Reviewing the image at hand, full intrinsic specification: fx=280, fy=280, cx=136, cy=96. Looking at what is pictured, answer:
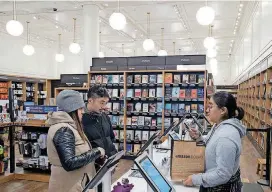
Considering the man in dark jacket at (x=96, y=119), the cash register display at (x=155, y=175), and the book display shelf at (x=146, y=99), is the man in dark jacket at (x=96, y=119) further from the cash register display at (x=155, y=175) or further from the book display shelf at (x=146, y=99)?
the book display shelf at (x=146, y=99)

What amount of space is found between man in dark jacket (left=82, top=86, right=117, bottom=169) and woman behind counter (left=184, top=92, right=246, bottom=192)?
1.22m

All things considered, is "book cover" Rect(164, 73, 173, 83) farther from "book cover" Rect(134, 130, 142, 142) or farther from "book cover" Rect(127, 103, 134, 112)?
"book cover" Rect(134, 130, 142, 142)

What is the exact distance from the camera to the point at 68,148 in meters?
1.95

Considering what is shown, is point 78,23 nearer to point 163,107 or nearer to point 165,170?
point 163,107

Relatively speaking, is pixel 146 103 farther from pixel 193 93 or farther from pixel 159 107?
pixel 193 93

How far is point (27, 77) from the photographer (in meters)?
14.0

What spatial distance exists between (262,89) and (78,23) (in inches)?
286

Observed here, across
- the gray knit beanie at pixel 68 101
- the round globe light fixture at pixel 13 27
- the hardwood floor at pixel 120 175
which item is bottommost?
the hardwood floor at pixel 120 175

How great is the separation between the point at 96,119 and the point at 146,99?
3889 millimetres

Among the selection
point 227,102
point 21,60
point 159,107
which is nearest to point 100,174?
point 227,102

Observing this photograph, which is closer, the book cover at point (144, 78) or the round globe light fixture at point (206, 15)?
the round globe light fixture at point (206, 15)

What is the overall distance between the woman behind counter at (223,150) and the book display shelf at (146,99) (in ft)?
14.3

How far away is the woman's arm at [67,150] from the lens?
1.94 metres

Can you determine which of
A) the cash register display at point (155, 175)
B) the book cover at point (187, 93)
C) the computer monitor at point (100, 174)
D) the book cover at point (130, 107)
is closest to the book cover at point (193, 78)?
the book cover at point (187, 93)
